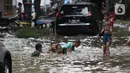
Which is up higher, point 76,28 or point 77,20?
point 77,20

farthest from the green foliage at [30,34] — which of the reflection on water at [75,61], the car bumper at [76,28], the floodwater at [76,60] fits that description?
the reflection on water at [75,61]

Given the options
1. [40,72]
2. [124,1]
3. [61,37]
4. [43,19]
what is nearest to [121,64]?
[40,72]

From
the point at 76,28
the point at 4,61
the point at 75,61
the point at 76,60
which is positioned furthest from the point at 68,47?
the point at 4,61

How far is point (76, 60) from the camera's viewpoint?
A: 560 inches

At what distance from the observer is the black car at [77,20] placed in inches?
886

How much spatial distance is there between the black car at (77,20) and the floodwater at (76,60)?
2.78 m

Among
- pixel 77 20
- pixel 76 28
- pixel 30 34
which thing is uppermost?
pixel 77 20

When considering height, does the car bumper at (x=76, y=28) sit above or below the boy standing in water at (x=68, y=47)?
below

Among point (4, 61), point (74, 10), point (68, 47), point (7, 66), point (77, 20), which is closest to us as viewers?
point (4, 61)

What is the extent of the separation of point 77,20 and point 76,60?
8.43 m

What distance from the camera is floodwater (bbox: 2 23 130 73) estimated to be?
1232cm

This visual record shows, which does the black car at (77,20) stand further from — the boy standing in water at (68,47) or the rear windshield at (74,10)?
the boy standing in water at (68,47)

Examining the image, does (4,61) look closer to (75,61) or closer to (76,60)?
→ (75,61)

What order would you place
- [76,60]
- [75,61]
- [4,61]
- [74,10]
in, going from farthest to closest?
[74,10]
[76,60]
[75,61]
[4,61]
